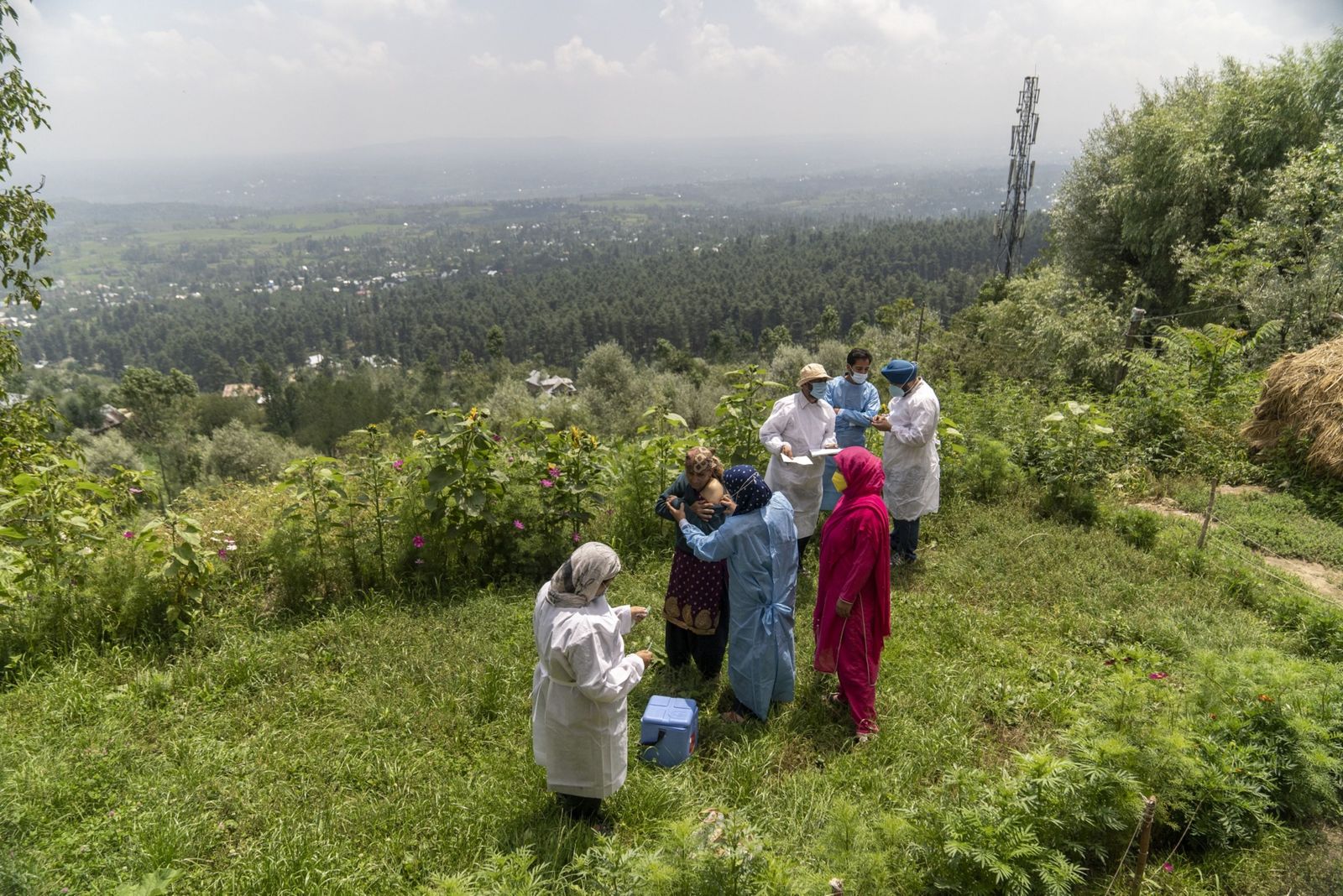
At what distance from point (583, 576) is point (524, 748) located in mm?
1591

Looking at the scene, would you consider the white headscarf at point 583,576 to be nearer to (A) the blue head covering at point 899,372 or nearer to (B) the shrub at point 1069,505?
(A) the blue head covering at point 899,372

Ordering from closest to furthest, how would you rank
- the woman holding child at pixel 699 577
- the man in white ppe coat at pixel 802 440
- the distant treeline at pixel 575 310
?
the woman holding child at pixel 699 577, the man in white ppe coat at pixel 802 440, the distant treeline at pixel 575 310

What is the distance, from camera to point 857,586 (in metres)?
3.74

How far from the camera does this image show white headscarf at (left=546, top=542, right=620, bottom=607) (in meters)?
2.84

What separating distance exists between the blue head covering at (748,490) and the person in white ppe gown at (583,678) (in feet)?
2.74

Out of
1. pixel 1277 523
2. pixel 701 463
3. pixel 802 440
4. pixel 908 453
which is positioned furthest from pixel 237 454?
pixel 1277 523

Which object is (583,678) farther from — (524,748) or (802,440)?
(802,440)

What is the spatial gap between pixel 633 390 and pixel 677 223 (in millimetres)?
162509

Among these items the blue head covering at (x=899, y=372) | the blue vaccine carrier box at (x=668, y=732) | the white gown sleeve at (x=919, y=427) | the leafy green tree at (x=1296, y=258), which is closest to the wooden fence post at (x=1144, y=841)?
the blue vaccine carrier box at (x=668, y=732)

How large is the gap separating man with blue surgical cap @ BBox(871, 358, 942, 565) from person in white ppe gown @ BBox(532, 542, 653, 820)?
3215 mm

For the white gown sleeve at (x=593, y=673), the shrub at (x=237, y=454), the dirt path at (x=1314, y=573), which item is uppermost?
the white gown sleeve at (x=593, y=673)

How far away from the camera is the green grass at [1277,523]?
250 inches

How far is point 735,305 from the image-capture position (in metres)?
79.8

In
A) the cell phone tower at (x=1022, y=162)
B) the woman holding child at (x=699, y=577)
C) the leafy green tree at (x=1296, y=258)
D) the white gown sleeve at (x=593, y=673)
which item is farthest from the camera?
the cell phone tower at (x=1022, y=162)
